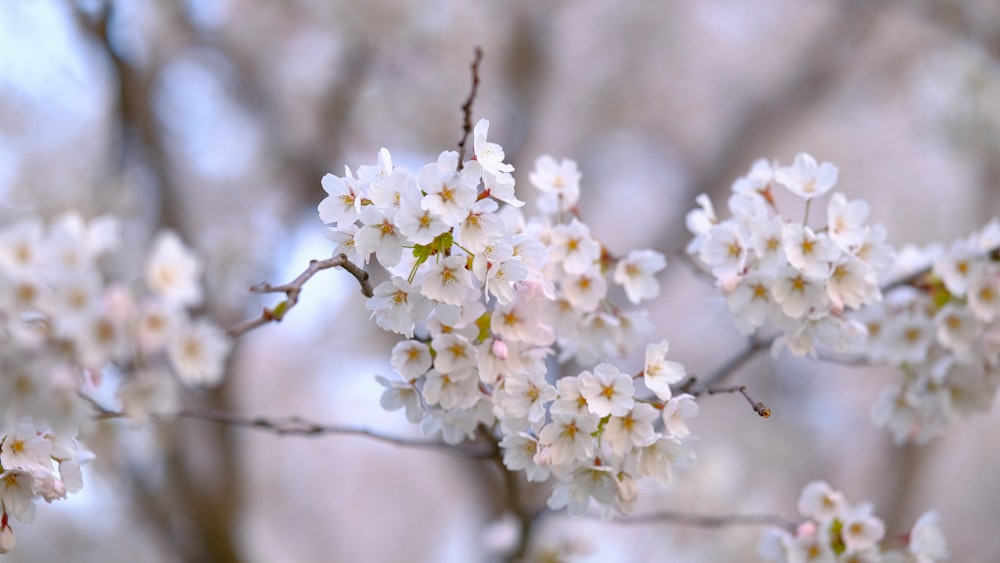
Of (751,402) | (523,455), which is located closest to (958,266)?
(751,402)

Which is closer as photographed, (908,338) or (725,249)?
(725,249)

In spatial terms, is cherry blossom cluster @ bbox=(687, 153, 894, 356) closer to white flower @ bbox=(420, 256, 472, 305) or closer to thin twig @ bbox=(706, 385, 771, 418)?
thin twig @ bbox=(706, 385, 771, 418)

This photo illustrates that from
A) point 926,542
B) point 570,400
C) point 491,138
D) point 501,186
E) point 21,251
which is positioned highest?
point 491,138

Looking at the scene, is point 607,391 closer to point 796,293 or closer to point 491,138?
point 796,293

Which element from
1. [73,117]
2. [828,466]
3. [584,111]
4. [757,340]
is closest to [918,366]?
[757,340]

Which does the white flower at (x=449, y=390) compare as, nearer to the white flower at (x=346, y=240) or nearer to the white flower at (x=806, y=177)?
the white flower at (x=346, y=240)
